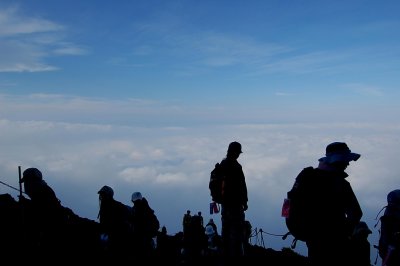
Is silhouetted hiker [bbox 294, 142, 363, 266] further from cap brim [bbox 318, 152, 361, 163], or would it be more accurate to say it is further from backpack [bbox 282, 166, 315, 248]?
cap brim [bbox 318, 152, 361, 163]

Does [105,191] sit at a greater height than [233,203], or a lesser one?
greater

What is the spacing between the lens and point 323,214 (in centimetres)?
458

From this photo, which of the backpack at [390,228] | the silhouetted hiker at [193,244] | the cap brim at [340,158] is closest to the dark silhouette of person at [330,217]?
the cap brim at [340,158]

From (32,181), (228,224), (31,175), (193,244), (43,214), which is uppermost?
(31,175)

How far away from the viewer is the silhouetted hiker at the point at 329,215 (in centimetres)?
457

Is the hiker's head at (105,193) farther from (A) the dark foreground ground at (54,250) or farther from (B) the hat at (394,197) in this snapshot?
(B) the hat at (394,197)

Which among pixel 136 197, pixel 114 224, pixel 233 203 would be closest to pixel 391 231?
pixel 233 203

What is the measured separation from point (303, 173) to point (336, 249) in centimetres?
88

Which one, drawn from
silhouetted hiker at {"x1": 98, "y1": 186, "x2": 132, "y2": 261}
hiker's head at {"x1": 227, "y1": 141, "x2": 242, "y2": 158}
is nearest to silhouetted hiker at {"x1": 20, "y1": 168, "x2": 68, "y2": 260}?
silhouetted hiker at {"x1": 98, "y1": 186, "x2": 132, "y2": 261}

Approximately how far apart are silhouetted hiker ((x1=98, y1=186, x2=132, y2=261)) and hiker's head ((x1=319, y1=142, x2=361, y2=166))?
18.7 feet

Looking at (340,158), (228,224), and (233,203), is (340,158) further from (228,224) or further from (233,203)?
(228,224)

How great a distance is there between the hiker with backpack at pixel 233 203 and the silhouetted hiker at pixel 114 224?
2196 mm

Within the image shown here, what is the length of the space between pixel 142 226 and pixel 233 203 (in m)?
2.37

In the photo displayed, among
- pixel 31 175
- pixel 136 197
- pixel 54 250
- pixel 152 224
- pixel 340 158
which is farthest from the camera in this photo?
pixel 136 197
